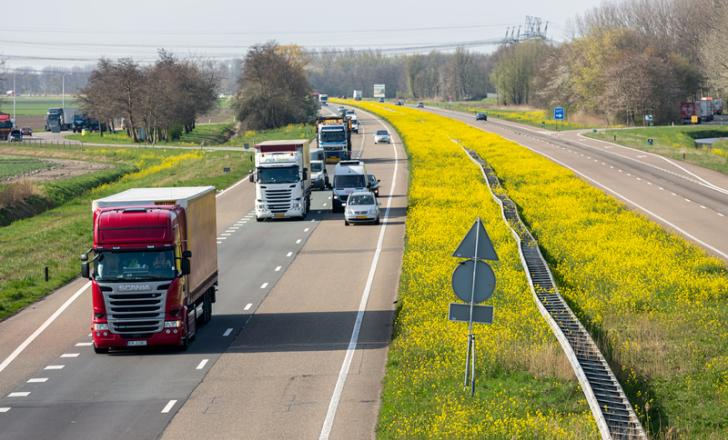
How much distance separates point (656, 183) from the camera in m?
68.2

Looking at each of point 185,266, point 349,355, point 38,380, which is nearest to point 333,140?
point 185,266

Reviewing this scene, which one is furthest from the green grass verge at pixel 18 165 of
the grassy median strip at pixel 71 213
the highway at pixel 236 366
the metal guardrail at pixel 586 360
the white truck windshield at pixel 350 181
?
the metal guardrail at pixel 586 360

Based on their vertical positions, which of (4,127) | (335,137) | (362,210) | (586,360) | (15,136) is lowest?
(586,360)

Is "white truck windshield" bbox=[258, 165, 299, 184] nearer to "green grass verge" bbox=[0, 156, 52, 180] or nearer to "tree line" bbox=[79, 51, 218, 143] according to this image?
"green grass verge" bbox=[0, 156, 52, 180]

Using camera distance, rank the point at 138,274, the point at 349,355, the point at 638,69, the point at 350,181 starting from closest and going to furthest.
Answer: the point at 138,274, the point at 349,355, the point at 350,181, the point at 638,69

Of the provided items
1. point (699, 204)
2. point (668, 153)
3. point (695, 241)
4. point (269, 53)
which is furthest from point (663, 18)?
point (695, 241)

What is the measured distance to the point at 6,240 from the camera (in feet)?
161

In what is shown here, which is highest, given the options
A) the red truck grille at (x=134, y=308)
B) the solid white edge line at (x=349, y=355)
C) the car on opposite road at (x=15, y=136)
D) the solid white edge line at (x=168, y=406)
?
the car on opposite road at (x=15, y=136)

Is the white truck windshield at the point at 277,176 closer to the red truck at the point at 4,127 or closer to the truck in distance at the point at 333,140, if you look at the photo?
the truck in distance at the point at 333,140

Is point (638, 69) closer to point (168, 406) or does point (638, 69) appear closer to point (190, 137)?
point (190, 137)

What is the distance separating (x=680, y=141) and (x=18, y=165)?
6578 cm

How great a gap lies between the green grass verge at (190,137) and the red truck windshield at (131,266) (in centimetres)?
9891

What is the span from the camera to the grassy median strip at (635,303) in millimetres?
19641

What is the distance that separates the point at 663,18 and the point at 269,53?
84377 millimetres
